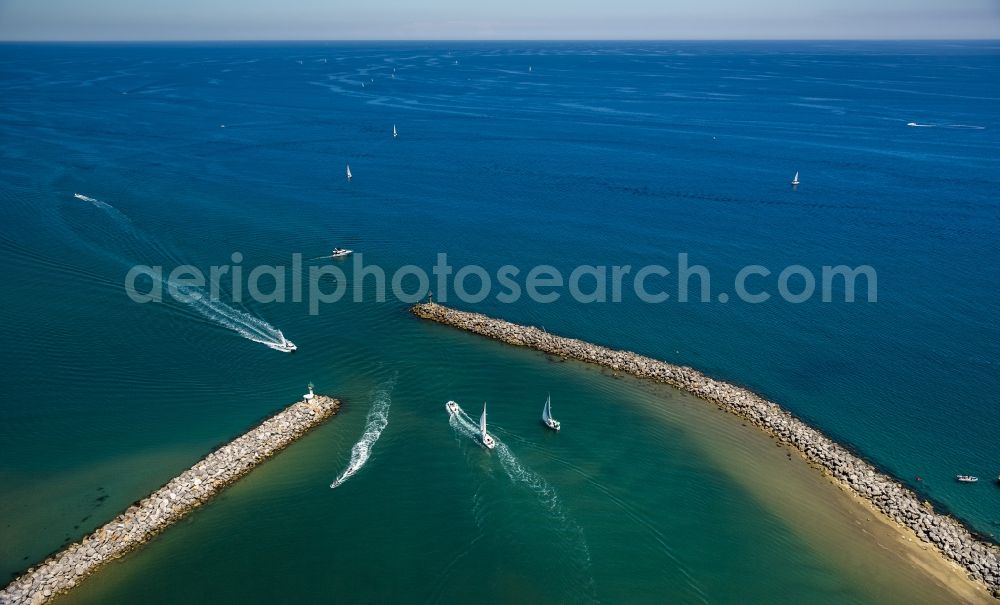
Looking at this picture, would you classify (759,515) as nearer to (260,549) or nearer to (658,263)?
(260,549)

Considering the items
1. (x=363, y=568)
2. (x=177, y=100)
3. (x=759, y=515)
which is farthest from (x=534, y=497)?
(x=177, y=100)

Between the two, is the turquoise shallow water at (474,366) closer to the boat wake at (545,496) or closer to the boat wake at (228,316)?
the boat wake at (545,496)

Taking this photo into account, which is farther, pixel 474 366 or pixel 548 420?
pixel 474 366

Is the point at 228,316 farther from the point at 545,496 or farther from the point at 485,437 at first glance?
the point at 545,496

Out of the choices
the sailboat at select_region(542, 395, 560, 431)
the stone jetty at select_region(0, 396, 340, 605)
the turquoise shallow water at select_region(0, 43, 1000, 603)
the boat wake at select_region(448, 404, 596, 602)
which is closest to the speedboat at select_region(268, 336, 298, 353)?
the turquoise shallow water at select_region(0, 43, 1000, 603)

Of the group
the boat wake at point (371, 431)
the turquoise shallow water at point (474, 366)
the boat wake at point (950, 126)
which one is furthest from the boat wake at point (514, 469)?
the boat wake at point (950, 126)

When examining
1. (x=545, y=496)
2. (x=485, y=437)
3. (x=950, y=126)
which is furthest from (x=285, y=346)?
(x=950, y=126)

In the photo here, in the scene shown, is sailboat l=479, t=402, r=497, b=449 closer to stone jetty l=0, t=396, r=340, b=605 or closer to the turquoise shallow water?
the turquoise shallow water
